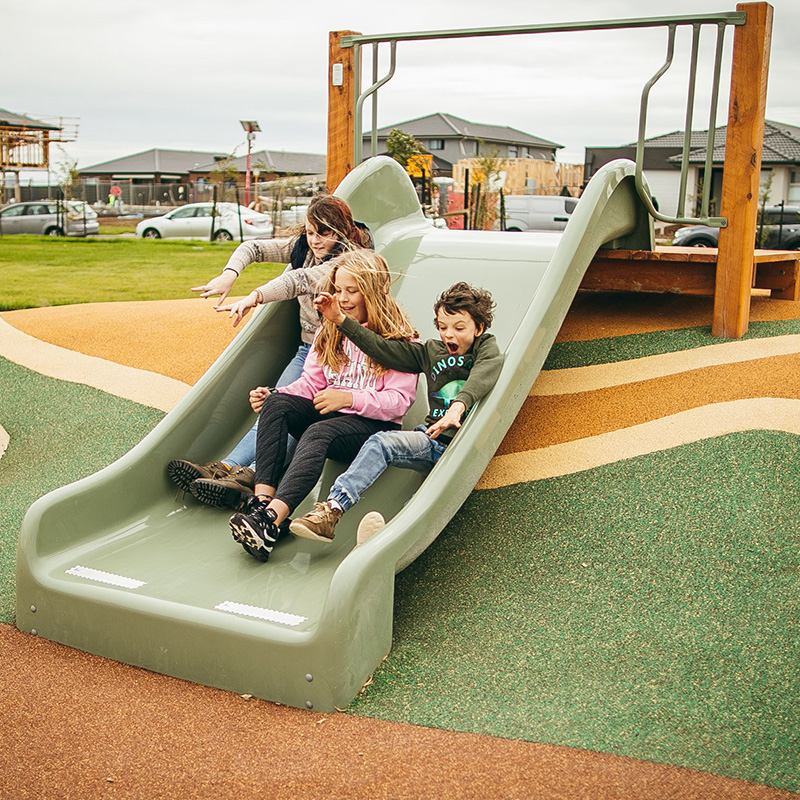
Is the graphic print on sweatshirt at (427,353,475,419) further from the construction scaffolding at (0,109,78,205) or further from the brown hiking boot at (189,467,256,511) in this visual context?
the construction scaffolding at (0,109,78,205)

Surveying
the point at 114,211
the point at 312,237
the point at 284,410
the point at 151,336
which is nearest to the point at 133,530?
the point at 284,410

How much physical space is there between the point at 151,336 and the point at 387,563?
5158 mm

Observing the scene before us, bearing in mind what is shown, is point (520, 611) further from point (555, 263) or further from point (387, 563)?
point (555, 263)

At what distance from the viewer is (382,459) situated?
3.49m

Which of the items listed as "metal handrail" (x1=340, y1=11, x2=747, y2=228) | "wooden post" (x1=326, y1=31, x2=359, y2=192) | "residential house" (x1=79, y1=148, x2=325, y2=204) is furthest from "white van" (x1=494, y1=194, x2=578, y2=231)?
"residential house" (x1=79, y1=148, x2=325, y2=204)

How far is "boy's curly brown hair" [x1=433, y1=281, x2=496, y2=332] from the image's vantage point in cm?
379

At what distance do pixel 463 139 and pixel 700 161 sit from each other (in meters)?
16.1

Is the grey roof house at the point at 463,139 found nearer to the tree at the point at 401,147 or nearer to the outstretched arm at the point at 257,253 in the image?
the tree at the point at 401,147

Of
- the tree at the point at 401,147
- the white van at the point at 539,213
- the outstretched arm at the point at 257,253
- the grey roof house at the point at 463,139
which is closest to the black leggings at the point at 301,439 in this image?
the outstretched arm at the point at 257,253

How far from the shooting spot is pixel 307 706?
9.37 ft

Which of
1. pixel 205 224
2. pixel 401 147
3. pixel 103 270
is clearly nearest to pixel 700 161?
pixel 205 224

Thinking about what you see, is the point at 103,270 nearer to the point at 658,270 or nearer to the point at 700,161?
the point at 658,270

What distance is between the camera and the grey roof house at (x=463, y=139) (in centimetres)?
4709

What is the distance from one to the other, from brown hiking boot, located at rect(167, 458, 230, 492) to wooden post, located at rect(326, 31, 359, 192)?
10.9 feet
